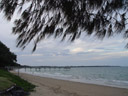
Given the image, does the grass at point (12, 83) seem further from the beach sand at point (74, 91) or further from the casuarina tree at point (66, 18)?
the casuarina tree at point (66, 18)

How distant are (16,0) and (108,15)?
1.31 metres

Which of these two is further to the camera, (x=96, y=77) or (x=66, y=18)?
(x=96, y=77)

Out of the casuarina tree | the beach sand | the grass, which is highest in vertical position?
the casuarina tree

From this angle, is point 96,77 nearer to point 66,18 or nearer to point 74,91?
point 74,91

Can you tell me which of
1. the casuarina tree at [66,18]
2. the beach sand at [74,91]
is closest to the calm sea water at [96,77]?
the beach sand at [74,91]

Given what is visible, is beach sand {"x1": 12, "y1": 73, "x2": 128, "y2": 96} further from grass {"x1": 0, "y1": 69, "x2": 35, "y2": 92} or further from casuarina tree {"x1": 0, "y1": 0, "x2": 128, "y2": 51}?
casuarina tree {"x1": 0, "y1": 0, "x2": 128, "y2": 51}

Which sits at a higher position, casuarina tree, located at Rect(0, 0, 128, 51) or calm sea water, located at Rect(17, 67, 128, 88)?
casuarina tree, located at Rect(0, 0, 128, 51)

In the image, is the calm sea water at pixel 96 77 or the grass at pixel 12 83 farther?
the calm sea water at pixel 96 77

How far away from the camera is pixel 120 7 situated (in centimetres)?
227

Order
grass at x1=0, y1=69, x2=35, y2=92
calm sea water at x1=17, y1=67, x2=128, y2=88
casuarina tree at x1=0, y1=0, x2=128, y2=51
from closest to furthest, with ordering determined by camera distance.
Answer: casuarina tree at x1=0, y1=0, x2=128, y2=51
grass at x1=0, y1=69, x2=35, y2=92
calm sea water at x1=17, y1=67, x2=128, y2=88

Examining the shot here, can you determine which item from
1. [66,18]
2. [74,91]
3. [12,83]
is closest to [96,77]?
[74,91]

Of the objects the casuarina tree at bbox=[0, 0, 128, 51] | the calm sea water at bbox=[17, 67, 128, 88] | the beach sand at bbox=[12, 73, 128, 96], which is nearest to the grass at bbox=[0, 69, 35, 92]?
the beach sand at bbox=[12, 73, 128, 96]

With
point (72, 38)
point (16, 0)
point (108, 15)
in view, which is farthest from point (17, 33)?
point (108, 15)

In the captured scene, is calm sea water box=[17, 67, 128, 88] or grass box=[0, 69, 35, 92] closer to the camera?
grass box=[0, 69, 35, 92]
